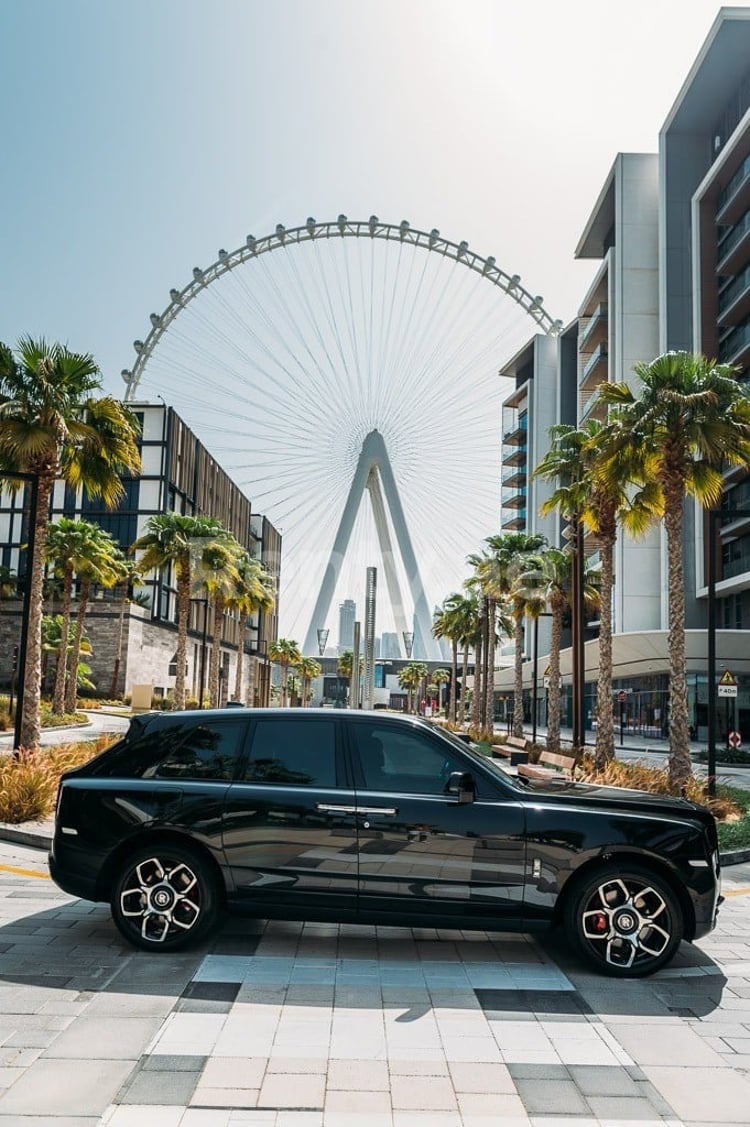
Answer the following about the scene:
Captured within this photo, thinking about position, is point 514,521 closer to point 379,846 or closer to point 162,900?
point 379,846

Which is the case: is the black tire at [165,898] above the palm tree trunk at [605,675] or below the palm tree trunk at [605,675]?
below

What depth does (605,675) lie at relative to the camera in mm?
25469

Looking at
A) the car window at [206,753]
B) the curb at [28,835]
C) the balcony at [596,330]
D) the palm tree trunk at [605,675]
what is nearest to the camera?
the car window at [206,753]

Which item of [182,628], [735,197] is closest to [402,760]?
[182,628]

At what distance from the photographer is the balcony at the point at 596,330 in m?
68.5

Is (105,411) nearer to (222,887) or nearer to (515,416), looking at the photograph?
(222,887)

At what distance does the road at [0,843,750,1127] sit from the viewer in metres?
4.16

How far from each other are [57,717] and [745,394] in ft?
98.8

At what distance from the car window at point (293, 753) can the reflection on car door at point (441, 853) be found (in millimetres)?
339

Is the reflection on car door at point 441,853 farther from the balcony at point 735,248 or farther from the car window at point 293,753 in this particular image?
the balcony at point 735,248

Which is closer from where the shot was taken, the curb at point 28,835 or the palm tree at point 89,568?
the curb at point 28,835

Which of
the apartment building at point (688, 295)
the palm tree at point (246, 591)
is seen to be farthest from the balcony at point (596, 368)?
the palm tree at point (246, 591)

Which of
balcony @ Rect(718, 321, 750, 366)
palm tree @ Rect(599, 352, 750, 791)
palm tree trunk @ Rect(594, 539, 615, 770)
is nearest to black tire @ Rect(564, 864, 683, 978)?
palm tree @ Rect(599, 352, 750, 791)

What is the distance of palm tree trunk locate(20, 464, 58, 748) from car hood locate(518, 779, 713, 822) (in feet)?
43.2
